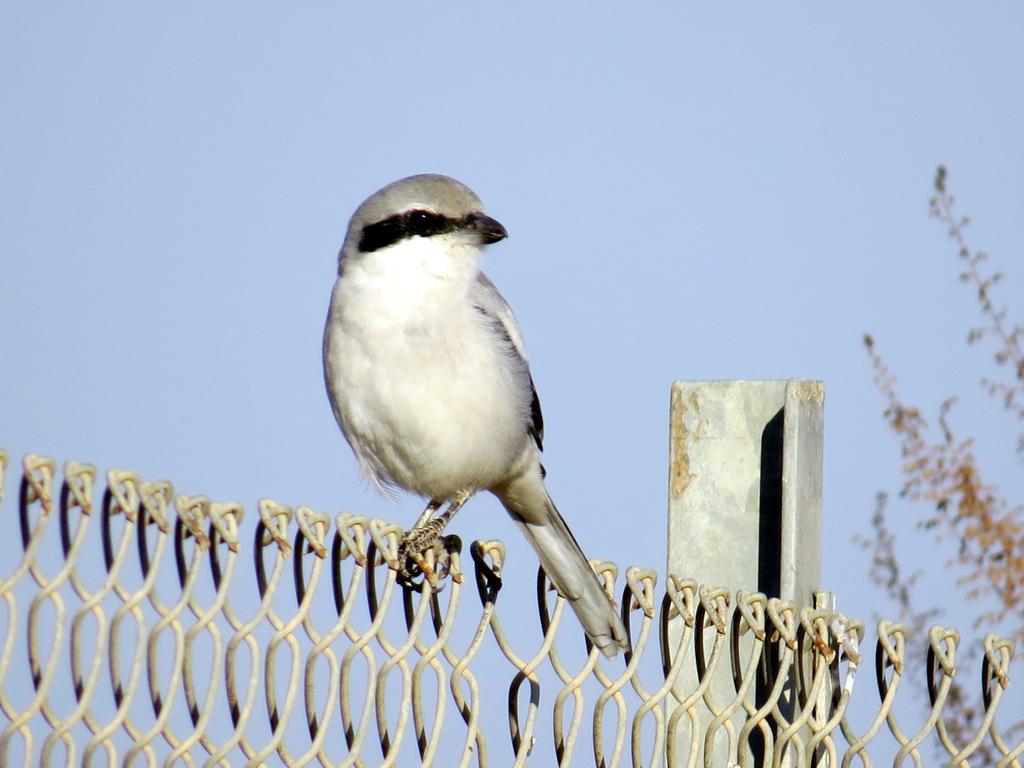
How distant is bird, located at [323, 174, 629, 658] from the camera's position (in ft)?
11.5

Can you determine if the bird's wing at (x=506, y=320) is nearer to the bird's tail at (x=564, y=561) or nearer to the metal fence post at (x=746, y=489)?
the bird's tail at (x=564, y=561)

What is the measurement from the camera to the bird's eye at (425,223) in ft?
12.4

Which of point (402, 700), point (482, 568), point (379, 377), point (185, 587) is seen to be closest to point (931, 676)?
point (482, 568)

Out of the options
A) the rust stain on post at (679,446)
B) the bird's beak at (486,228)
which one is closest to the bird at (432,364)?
the bird's beak at (486,228)

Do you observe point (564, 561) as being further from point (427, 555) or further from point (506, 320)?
point (506, 320)

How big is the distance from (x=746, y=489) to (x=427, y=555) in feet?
2.18

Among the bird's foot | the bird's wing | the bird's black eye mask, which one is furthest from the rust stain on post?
the bird's black eye mask

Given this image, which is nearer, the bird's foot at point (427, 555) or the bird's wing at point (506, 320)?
the bird's foot at point (427, 555)

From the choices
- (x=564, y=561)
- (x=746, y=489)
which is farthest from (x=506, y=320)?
(x=746, y=489)

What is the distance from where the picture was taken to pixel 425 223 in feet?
12.4

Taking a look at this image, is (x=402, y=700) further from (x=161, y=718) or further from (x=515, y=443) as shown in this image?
(x=515, y=443)

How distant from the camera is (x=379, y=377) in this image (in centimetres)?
349

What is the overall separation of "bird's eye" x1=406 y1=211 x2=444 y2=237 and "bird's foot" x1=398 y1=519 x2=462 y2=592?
778 mm

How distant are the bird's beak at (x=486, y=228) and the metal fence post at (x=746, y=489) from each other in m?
1.05
